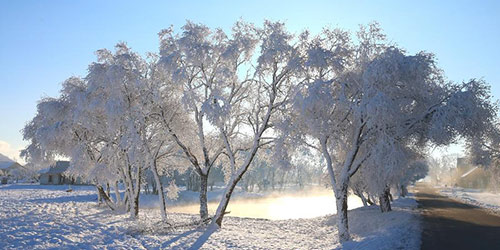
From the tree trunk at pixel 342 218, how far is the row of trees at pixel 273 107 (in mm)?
47

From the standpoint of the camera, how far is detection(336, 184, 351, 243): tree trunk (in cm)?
1512

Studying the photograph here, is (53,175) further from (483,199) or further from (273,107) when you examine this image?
(483,199)

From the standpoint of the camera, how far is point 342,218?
15.3 m

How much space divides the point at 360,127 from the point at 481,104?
504cm

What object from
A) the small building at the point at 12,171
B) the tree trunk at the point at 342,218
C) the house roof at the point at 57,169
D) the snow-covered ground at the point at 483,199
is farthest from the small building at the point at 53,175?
the snow-covered ground at the point at 483,199

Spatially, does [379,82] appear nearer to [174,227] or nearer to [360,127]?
[360,127]

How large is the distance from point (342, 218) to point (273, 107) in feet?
22.2

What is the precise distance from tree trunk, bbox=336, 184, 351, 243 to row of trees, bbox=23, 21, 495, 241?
47 millimetres

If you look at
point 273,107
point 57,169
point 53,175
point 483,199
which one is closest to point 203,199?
point 273,107

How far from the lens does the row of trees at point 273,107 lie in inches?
544

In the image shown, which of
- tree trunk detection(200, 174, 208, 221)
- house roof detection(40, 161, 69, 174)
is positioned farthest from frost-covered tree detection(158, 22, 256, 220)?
house roof detection(40, 161, 69, 174)

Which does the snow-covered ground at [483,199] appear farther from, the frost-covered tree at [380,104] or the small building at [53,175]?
the small building at [53,175]

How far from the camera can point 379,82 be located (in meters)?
13.8

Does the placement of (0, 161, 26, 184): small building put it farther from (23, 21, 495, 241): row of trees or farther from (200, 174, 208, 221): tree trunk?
(200, 174, 208, 221): tree trunk
